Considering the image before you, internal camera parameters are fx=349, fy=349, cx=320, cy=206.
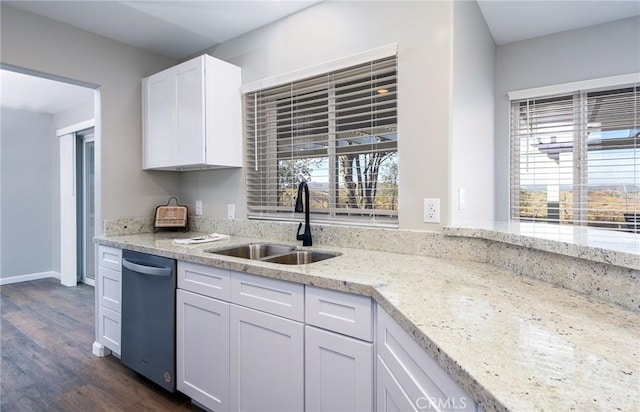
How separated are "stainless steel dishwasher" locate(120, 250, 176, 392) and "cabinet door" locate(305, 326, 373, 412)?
3.30 feet

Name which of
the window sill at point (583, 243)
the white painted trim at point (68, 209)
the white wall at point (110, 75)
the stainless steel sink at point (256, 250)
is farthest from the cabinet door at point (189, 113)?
the white painted trim at point (68, 209)

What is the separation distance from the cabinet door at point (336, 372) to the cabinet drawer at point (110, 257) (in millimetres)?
1690

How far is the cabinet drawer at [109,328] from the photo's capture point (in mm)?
2500

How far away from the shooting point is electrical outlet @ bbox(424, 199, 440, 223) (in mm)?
1797

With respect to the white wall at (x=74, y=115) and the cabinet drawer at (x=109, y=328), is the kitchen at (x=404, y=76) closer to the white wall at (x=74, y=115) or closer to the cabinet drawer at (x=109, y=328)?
the cabinet drawer at (x=109, y=328)

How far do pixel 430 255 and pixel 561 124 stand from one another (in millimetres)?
1600

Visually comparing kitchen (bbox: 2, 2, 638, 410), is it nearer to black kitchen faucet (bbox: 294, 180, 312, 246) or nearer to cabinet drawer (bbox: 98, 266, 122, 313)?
cabinet drawer (bbox: 98, 266, 122, 313)

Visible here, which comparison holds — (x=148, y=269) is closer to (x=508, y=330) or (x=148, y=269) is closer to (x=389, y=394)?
(x=389, y=394)

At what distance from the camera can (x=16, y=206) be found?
4.81m

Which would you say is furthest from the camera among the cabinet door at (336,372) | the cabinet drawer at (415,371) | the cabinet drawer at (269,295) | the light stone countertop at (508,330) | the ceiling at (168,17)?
the ceiling at (168,17)

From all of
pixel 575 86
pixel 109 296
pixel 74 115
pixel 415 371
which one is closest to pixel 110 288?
pixel 109 296

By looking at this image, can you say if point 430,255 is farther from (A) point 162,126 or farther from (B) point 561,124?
(A) point 162,126

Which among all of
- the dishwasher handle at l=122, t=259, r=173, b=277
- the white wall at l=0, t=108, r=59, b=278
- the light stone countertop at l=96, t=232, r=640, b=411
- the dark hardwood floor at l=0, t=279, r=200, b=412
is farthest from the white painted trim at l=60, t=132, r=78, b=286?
the light stone countertop at l=96, t=232, r=640, b=411

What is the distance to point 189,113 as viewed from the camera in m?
2.50
